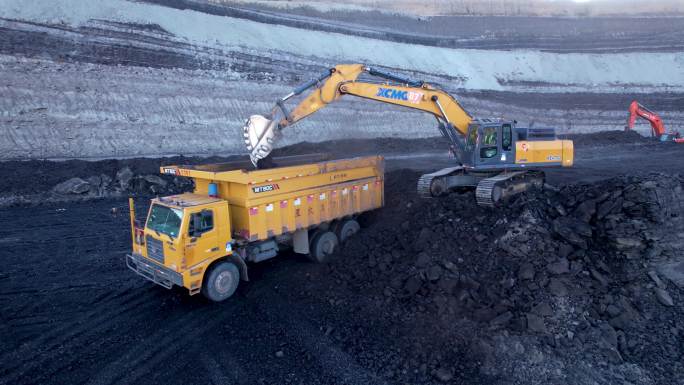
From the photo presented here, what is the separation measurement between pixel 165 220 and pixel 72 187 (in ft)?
32.6

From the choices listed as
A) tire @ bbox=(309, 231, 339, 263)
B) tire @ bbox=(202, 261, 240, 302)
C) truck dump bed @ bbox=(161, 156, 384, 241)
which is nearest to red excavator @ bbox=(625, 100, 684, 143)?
truck dump bed @ bbox=(161, 156, 384, 241)

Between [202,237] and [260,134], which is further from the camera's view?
[260,134]

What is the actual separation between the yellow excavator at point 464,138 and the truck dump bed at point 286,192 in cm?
124

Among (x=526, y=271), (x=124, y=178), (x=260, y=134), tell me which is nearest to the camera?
(x=526, y=271)

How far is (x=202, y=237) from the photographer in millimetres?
7816

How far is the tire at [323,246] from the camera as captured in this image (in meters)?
9.91

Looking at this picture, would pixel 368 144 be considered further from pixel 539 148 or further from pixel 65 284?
pixel 65 284

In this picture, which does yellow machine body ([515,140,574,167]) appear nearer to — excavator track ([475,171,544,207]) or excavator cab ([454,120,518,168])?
excavator cab ([454,120,518,168])

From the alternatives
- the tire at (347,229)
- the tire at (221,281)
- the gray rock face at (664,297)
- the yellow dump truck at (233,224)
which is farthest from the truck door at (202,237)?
the gray rock face at (664,297)

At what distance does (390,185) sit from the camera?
13.3 metres

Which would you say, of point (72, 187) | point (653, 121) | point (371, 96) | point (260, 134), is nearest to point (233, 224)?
point (260, 134)

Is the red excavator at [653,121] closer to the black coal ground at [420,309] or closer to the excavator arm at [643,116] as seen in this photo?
the excavator arm at [643,116]

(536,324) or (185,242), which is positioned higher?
(185,242)

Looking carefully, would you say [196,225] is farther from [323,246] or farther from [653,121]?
[653,121]
